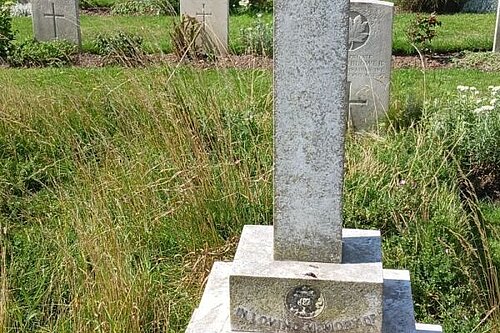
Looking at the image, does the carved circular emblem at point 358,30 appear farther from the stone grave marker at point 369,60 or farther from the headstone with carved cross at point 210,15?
the headstone with carved cross at point 210,15

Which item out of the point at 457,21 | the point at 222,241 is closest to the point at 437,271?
the point at 222,241

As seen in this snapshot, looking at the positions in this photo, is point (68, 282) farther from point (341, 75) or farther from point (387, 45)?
point (387, 45)

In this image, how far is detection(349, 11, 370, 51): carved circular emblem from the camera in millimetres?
6055

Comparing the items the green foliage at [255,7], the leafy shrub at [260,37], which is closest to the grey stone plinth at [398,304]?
the leafy shrub at [260,37]

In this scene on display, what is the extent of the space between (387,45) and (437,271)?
274 cm

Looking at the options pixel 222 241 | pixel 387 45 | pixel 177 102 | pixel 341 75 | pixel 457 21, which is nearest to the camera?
pixel 341 75

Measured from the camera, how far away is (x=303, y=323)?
7.95ft

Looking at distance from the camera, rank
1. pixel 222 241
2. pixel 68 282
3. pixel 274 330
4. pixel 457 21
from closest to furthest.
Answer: pixel 274 330
pixel 68 282
pixel 222 241
pixel 457 21

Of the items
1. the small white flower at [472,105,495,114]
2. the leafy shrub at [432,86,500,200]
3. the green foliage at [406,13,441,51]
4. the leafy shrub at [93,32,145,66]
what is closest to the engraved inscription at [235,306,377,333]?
the leafy shrub at [432,86,500,200]

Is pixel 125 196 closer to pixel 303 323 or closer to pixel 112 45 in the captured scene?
pixel 303 323

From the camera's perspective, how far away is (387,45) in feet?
20.1

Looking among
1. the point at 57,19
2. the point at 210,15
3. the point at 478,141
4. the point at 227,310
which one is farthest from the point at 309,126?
the point at 57,19

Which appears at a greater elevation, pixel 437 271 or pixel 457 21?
pixel 457 21

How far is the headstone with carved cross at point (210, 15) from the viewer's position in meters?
8.88
